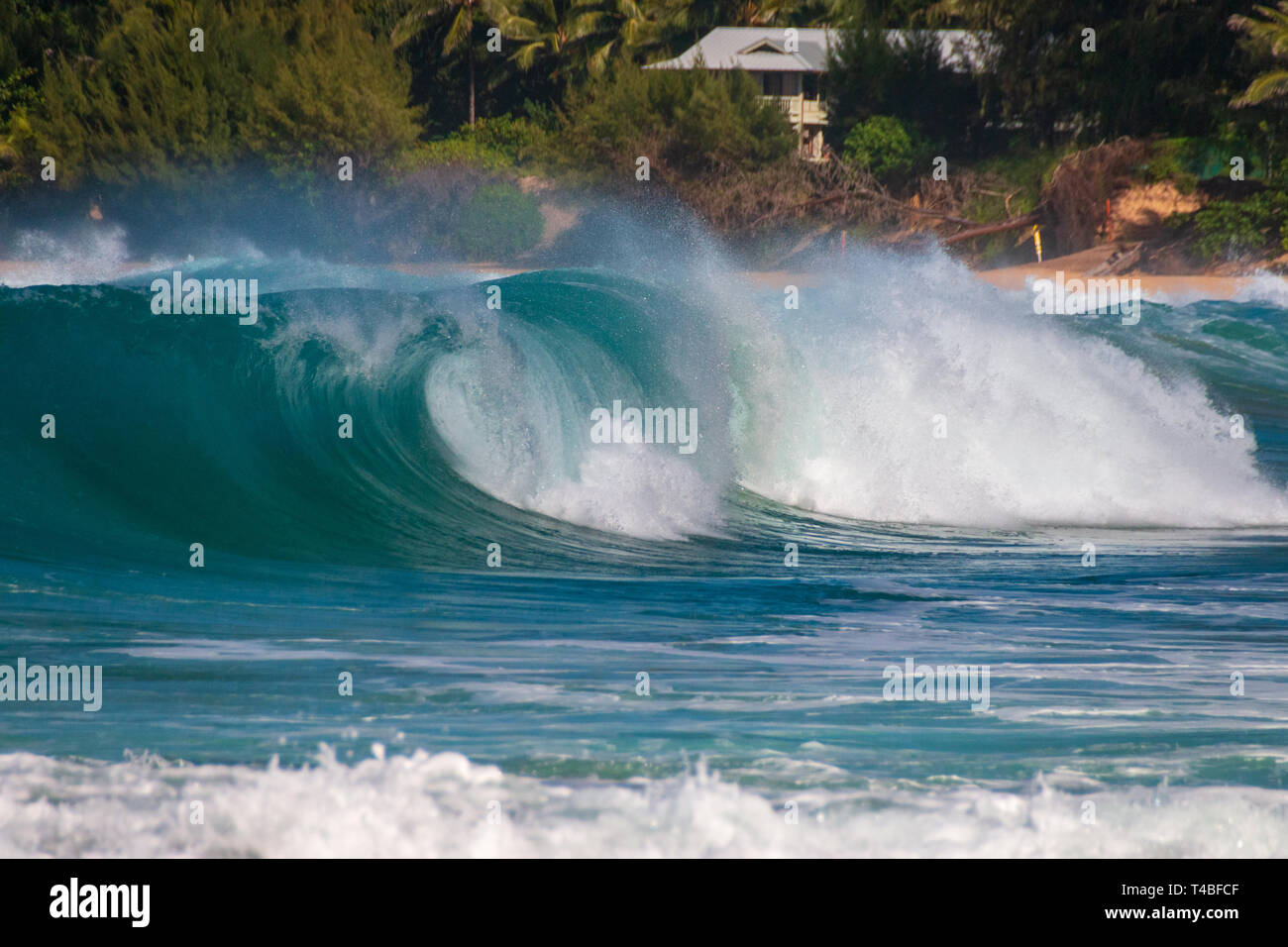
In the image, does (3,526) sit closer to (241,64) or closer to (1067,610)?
(1067,610)

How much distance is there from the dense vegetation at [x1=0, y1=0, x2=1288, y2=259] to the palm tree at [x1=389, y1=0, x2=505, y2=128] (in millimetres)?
5474

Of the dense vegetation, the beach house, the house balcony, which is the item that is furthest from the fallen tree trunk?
the house balcony

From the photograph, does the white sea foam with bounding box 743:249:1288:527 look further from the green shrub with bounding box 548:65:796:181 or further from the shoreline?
the green shrub with bounding box 548:65:796:181

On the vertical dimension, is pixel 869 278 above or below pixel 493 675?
above

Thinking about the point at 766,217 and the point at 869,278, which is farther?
the point at 766,217

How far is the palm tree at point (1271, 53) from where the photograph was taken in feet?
104

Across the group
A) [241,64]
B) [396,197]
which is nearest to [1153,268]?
[396,197]

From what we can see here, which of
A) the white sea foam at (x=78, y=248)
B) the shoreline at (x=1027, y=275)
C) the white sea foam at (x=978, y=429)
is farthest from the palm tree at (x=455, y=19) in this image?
the white sea foam at (x=978, y=429)

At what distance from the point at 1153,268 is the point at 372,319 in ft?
86.2

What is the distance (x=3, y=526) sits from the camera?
347 inches

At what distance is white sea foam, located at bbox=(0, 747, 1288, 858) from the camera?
471cm

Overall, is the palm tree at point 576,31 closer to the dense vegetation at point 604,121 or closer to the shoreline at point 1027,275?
the dense vegetation at point 604,121

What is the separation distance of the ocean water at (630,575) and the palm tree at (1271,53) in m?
18.1

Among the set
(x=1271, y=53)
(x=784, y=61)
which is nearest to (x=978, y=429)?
(x=1271, y=53)
